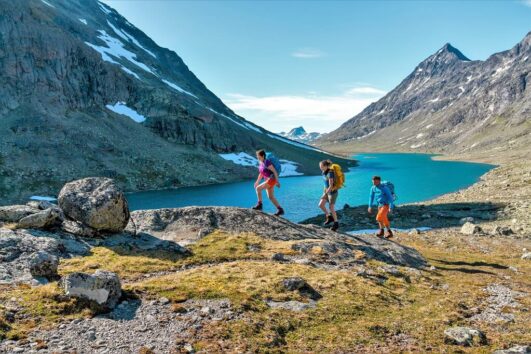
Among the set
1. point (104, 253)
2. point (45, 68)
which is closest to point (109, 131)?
point (45, 68)

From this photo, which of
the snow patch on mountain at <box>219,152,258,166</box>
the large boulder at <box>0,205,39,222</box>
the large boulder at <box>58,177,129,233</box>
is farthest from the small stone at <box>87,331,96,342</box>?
the snow patch on mountain at <box>219,152,258,166</box>

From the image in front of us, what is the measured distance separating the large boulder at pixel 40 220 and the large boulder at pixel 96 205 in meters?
0.77

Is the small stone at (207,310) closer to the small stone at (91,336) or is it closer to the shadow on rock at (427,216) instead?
the small stone at (91,336)

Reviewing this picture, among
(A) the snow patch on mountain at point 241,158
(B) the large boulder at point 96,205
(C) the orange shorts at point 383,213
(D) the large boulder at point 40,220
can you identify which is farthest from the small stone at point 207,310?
(A) the snow patch on mountain at point 241,158

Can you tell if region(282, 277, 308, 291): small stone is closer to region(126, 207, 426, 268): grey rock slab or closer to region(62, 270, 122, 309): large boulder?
region(126, 207, 426, 268): grey rock slab

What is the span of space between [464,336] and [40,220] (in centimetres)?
1791

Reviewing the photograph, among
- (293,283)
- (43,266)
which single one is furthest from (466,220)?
(43,266)

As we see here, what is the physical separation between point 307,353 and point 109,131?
428 feet

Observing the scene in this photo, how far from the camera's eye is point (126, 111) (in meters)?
152

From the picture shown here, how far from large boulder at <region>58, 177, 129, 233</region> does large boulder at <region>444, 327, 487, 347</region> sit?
1504 centimetres

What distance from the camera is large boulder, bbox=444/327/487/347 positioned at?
1251cm

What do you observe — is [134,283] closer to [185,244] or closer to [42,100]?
[185,244]

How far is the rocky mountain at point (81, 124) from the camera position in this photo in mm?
104500

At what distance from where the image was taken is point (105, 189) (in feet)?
66.1
